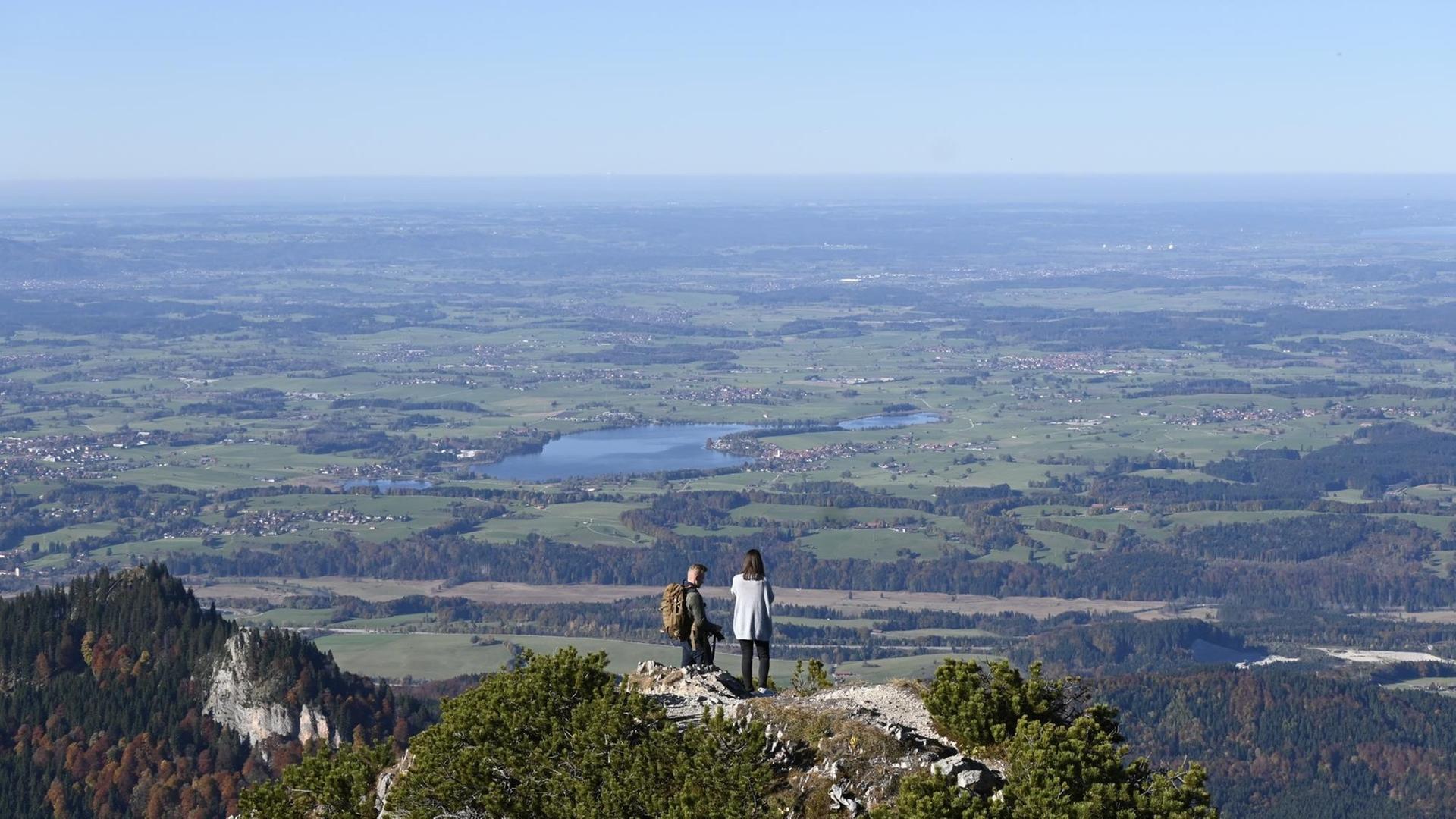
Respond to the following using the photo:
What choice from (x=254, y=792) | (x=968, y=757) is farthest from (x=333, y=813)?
(x=968, y=757)

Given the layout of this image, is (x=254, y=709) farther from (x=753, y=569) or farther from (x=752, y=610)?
(x=753, y=569)

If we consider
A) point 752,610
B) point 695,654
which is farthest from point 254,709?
point 752,610

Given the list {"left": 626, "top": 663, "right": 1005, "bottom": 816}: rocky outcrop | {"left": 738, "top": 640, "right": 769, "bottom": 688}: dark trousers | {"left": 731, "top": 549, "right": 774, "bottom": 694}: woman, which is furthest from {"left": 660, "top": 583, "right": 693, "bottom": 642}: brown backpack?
A: {"left": 626, "top": 663, "right": 1005, "bottom": 816}: rocky outcrop

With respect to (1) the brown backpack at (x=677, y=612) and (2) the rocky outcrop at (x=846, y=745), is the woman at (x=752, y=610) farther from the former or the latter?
(2) the rocky outcrop at (x=846, y=745)

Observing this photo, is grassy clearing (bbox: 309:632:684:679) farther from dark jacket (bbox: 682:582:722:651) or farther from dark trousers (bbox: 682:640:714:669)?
dark jacket (bbox: 682:582:722:651)

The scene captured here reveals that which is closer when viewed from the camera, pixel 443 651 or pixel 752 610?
pixel 752 610

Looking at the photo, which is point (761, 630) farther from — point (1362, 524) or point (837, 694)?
point (1362, 524)
